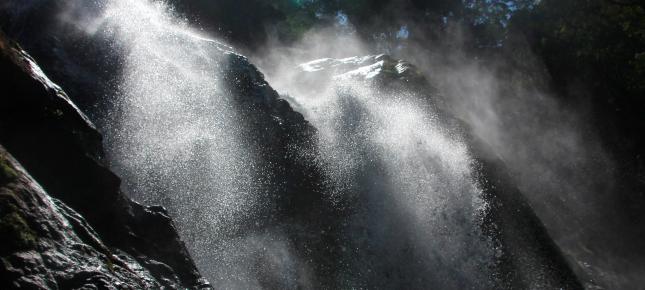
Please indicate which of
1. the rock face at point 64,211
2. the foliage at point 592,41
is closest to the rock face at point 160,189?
the rock face at point 64,211

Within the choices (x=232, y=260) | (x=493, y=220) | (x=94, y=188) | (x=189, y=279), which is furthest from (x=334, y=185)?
(x=94, y=188)

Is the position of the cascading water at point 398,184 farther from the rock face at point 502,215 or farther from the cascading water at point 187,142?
the cascading water at point 187,142

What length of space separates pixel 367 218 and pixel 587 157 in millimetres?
17564

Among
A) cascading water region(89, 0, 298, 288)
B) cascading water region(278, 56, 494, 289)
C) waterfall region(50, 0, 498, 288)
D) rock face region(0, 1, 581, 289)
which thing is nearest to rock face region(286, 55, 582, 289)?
rock face region(0, 1, 581, 289)

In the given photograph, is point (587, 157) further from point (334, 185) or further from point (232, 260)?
point (232, 260)

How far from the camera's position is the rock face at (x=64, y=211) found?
4.11 m

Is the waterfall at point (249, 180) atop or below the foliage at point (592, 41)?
below

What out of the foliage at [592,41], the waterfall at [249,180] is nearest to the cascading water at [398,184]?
the waterfall at [249,180]

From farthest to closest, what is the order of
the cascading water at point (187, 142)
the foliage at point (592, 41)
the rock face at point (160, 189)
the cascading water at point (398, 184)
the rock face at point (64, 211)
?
the foliage at point (592, 41)
the cascading water at point (398, 184)
the cascading water at point (187, 142)
the rock face at point (160, 189)
the rock face at point (64, 211)

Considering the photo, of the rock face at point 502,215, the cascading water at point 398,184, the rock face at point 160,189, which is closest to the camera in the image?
the rock face at point 160,189

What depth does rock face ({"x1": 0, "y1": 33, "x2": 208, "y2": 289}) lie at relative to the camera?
4.11 m

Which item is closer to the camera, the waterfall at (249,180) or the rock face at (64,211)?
the rock face at (64,211)

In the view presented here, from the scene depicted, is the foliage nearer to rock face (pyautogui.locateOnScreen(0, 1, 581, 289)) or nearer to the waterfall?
rock face (pyautogui.locateOnScreen(0, 1, 581, 289))

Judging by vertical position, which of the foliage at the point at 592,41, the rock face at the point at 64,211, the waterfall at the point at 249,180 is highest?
the foliage at the point at 592,41
